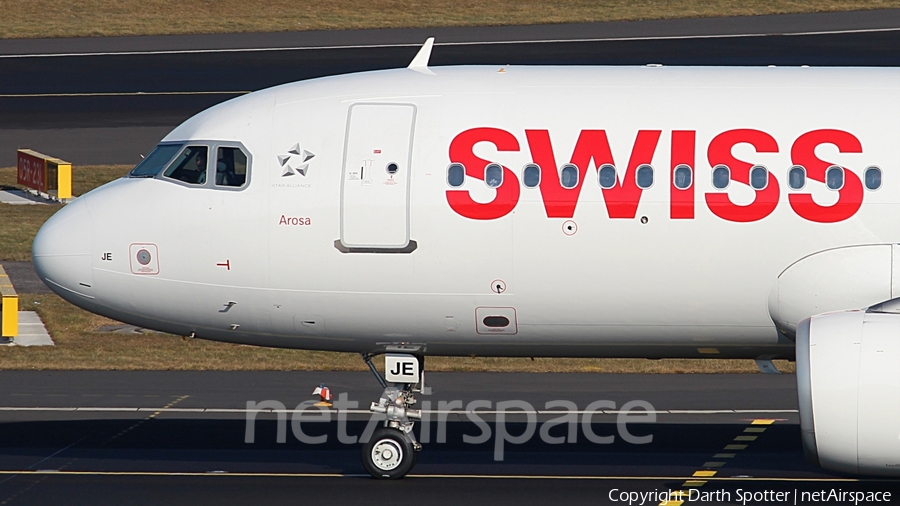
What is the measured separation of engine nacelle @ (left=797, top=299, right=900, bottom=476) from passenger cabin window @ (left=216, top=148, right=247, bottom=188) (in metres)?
7.30

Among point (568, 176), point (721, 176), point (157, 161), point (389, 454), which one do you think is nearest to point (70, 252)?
point (157, 161)

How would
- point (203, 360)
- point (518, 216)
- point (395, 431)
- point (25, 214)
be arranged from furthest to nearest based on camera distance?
point (25, 214) < point (203, 360) < point (395, 431) < point (518, 216)

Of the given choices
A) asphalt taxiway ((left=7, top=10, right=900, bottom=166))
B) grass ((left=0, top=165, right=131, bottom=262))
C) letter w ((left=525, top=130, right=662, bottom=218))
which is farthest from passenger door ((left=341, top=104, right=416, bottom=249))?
asphalt taxiway ((left=7, top=10, right=900, bottom=166))

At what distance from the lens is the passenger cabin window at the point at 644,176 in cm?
1620

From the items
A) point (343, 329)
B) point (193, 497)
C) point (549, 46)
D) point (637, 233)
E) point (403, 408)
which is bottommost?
point (193, 497)

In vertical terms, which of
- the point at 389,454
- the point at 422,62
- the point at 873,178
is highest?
the point at 422,62

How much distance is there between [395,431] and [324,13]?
47261 mm

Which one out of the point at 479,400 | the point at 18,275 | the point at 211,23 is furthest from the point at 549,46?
the point at 479,400

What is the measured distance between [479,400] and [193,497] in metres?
7.36

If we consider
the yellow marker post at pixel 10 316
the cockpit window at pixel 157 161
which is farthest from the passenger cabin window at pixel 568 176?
the yellow marker post at pixel 10 316

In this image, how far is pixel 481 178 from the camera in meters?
16.3

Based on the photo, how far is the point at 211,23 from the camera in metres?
60.9

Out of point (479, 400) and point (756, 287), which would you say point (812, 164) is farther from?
point (479, 400)

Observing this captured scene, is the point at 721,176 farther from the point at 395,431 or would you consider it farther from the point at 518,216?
the point at 395,431
